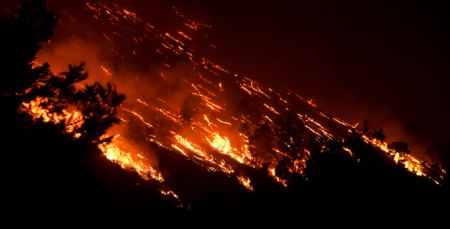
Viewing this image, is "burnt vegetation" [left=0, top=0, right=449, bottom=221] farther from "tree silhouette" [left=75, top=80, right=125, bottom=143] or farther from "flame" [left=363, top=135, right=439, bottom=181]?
"flame" [left=363, top=135, right=439, bottom=181]

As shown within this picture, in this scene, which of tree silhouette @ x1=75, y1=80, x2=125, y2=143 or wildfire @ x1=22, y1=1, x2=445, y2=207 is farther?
wildfire @ x1=22, y1=1, x2=445, y2=207

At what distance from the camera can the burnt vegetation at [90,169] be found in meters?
14.0

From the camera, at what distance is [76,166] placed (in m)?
15.6

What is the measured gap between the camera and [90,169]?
54.9 ft

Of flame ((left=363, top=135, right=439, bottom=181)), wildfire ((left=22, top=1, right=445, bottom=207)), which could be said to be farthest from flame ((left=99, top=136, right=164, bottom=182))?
flame ((left=363, top=135, right=439, bottom=181))

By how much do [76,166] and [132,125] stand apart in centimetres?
488

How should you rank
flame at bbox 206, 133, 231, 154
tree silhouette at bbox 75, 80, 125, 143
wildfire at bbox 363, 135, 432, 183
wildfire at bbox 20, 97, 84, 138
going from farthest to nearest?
1. wildfire at bbox 363, 135, 432, 183
2. flame at bbox 206, 133, 231, 154
3. wildfire at bbox 20, 97, 84, 138
4. tree silhouette at bbox 75, 80, 125, 143

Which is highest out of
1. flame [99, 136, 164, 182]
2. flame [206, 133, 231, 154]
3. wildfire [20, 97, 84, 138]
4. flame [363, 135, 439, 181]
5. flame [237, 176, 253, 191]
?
flame [363, 135, 439, 181]

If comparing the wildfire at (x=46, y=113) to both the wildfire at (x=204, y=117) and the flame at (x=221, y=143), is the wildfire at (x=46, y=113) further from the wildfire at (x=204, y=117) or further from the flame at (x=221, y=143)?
the flame at (x=221, y=143)

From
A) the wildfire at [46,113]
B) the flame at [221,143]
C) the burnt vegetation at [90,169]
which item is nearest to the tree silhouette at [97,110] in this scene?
the burnt vegetation at [90,169]

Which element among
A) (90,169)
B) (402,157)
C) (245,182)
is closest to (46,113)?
(90,169)

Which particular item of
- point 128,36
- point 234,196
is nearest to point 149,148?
point 234,196

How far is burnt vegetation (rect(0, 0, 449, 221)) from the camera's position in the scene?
14.0m

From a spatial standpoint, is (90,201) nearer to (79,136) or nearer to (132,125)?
(79,136)
